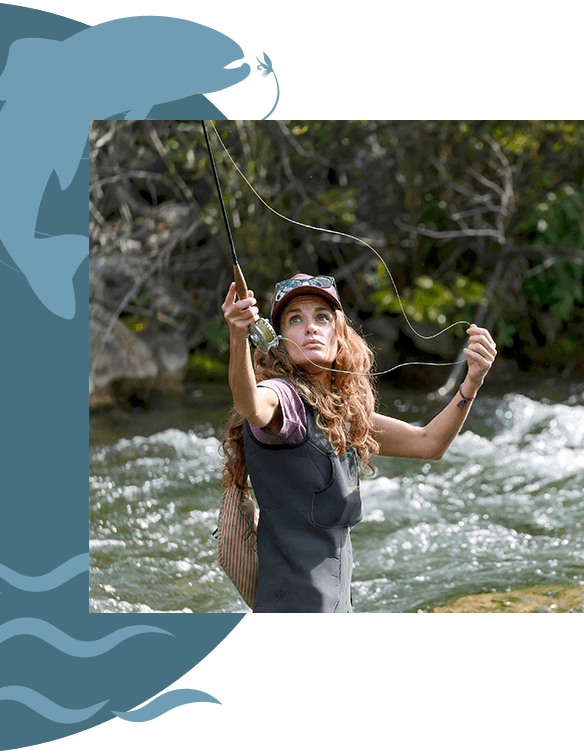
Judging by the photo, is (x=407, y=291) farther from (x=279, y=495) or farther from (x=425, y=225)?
(x=279, y=495)

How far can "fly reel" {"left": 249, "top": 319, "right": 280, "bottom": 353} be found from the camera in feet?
6.37

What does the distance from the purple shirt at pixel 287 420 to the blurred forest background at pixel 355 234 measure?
5390 mm

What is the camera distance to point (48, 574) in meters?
2.32

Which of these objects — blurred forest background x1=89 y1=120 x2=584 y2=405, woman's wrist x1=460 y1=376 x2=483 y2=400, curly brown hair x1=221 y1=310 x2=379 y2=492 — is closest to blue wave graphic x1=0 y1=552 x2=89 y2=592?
curly brown hair x1=221 y1=310 x2=379 y2=492

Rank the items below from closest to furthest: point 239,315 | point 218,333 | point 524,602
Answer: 1. point 239,315
2. point 524,602
3. point 218,333

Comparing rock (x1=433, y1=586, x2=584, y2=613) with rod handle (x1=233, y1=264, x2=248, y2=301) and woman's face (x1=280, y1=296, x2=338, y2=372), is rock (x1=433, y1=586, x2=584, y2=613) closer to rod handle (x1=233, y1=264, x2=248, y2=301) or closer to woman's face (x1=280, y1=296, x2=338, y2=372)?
woman's face (x1=280, y1=296, x2=338, y2=372)

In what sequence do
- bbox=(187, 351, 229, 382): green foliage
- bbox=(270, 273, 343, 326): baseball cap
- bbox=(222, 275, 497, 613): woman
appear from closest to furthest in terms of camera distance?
bbox=(222, 275, 497, 613): woman
bbox=(270, 273, 343, 326): baseball cap
bbox=(187, 351, 229, 382): green foliage

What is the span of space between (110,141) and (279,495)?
5.89 meters

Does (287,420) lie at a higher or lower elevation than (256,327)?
lower

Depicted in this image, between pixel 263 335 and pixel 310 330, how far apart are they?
23 cm

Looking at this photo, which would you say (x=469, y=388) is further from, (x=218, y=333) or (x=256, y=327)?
(x=218, y=333)

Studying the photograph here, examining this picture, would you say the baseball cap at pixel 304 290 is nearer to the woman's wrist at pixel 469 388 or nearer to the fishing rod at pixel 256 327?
the fishing rod at pixel 256 327

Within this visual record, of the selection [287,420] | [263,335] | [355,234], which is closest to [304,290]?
[263,335]

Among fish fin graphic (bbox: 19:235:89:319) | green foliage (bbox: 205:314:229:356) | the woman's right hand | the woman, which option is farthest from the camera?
green foliage (bbox: 205:314:229:356)
